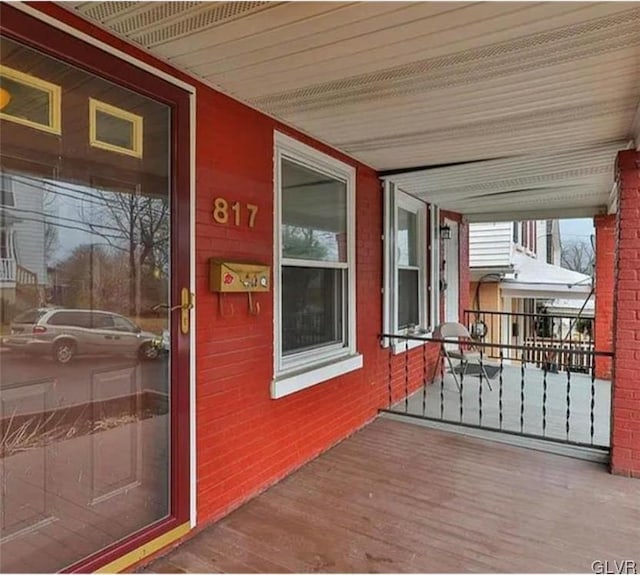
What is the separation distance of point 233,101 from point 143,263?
1.09 meters

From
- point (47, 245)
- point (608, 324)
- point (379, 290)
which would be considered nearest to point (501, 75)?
point (47, 245)

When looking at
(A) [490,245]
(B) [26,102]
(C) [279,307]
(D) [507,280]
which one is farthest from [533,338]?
(B) [26,102]

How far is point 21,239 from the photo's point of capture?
1.62 meters

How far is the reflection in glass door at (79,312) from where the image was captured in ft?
5.32

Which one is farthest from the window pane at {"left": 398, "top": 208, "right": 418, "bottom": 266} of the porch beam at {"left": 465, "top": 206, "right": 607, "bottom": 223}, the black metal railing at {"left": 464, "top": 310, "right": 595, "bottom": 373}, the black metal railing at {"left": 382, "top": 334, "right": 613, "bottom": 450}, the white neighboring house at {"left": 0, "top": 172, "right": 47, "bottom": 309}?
the white neighboring house at {"left": 0, "top": 172, "right": 47, "bottom": 309}

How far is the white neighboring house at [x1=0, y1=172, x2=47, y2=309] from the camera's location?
158cm

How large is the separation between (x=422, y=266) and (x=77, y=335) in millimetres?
4301

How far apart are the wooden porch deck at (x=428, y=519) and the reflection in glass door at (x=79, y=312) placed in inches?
19.0

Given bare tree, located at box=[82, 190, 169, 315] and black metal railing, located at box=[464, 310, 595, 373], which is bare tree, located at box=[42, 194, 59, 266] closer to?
bare tree, located at box=[82, 190, 169, 315]

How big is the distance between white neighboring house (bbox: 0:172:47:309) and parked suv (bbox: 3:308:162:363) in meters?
0.09

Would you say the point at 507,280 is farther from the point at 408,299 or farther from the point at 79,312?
the point at 79,312

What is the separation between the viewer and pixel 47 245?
67.0 inches

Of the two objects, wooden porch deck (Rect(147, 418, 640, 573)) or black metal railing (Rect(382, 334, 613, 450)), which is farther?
black metal railing (Rect(382, 334, 613, 450))

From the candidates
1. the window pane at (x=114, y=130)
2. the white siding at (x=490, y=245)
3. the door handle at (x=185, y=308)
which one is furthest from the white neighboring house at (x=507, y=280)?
the window pane at (x=114, y=130)
